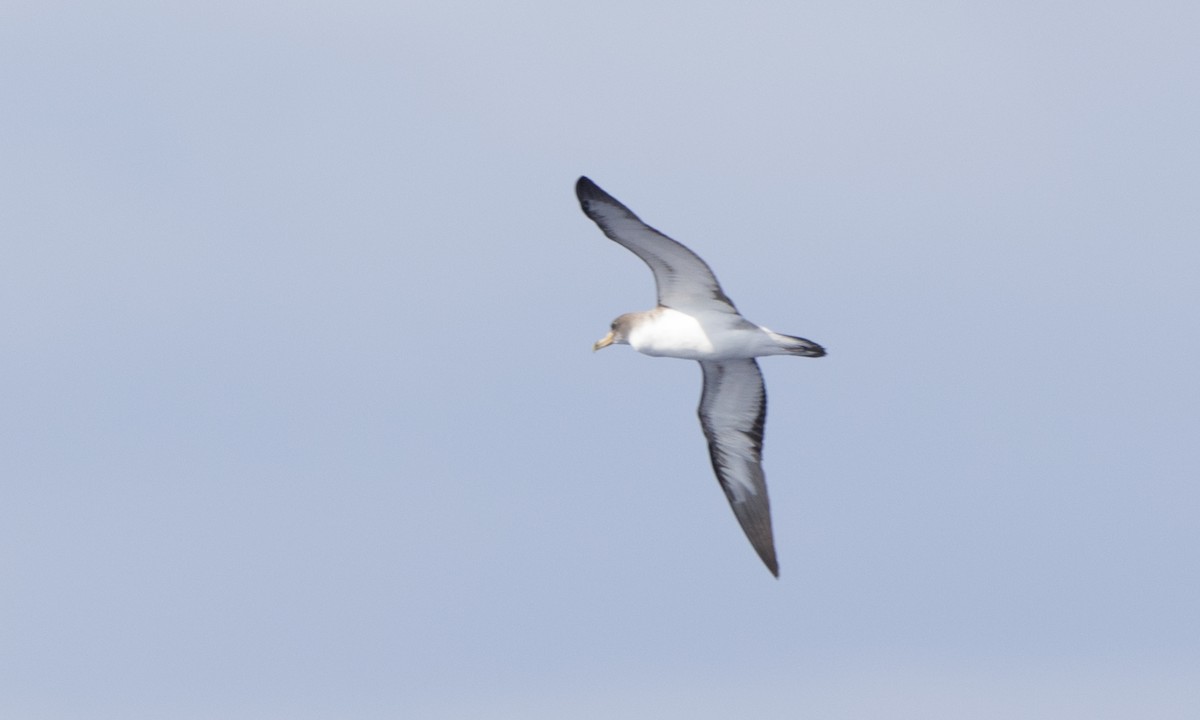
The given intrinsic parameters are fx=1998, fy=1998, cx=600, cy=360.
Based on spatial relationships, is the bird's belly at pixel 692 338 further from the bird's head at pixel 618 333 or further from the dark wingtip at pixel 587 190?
the dark wingtip at pixel 587 190

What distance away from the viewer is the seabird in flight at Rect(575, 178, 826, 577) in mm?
29188

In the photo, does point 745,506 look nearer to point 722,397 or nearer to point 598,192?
point 722,397

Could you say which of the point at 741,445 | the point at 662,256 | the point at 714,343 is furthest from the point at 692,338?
Answer: the point at 741,445

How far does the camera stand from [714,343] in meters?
30.3

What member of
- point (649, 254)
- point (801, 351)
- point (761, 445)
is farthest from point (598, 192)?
point (761, 445)

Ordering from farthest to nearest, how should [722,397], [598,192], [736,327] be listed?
[722,397] < [736,327] < [598,192]

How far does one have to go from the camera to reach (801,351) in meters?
30.1

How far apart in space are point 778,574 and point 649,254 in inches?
229

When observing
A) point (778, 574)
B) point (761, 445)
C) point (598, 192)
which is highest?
point (598, 192)

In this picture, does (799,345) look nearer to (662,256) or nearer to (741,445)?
(662,256)

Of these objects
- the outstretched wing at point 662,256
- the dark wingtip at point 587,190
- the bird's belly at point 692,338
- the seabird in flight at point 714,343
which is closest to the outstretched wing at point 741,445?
the seabird in flight at point 714,343

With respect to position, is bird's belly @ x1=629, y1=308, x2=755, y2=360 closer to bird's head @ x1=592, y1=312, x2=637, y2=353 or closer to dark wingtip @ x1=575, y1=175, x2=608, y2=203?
bird's head @ x1=592, y1=312, x2=637, y2=353

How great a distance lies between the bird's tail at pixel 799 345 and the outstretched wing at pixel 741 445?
6.86 feet

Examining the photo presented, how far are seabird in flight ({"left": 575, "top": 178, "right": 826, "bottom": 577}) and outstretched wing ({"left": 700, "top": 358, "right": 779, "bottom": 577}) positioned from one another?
0.05 ft
